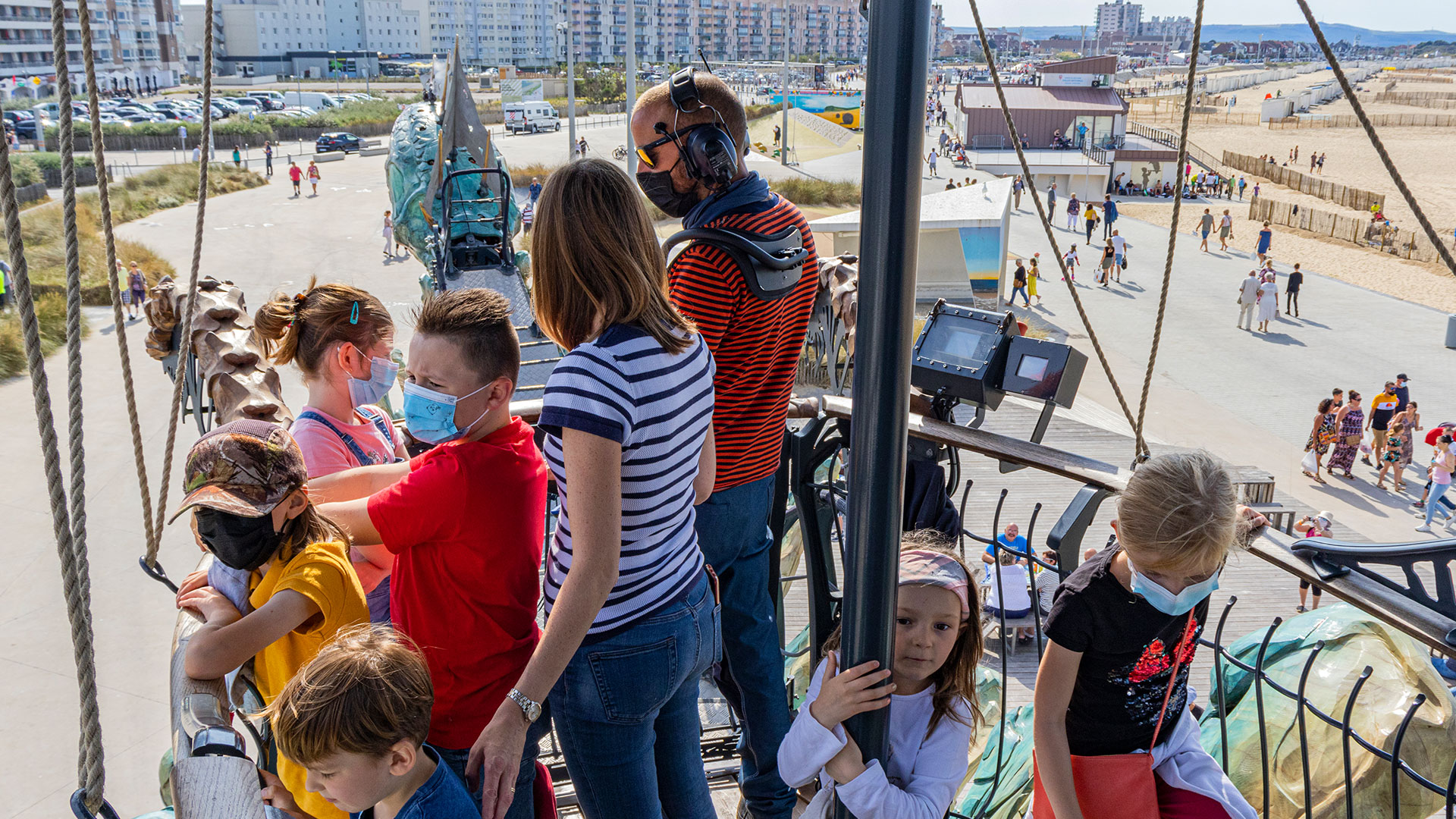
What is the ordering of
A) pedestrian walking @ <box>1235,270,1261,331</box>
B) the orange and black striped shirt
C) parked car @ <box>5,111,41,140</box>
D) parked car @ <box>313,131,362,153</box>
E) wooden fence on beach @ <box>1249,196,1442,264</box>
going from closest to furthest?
the orange and black striped shirt → pedestrian walking @ <box>1235,270,1261,331</box> → wooden fence on beach @ <box>1249,196,1442,264</box> → parked car @ <box>5,111,41,140</box> → parked car @ <box>313,131,362,153</box>

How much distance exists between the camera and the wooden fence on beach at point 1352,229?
30.3 metres

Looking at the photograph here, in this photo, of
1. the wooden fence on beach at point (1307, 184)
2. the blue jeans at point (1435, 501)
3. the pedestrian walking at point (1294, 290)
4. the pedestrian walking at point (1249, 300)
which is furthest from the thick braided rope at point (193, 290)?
the wooden fence on beach at point (1307, 184)

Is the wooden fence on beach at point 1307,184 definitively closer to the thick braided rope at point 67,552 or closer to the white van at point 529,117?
the white van at point 529,117

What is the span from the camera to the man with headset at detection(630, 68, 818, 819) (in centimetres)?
219

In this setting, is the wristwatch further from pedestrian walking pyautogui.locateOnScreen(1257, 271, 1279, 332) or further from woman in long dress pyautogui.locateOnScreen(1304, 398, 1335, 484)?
pedestrian walking pyautogui.locateOnScreen(1257, 271, 1279, 332)

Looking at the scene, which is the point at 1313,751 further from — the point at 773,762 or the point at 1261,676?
the point at 773,762

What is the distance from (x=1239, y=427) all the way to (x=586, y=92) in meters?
55.2

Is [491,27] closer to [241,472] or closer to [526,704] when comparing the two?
[241,472]

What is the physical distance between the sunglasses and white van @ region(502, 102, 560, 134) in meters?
51.9

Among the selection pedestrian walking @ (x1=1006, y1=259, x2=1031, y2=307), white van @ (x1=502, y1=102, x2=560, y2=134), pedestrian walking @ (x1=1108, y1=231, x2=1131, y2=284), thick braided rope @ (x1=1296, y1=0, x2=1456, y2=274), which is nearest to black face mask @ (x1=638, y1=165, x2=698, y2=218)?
thick braided rope @ (x1=1296, y1=0, x2=1456, y2=274)

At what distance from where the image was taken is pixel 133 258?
2153cm

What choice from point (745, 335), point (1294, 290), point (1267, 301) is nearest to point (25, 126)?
point (1267, 301)

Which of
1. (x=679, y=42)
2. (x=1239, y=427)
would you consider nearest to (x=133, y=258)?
(x=1239, y=427)

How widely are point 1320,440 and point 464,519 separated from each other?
13911mm
